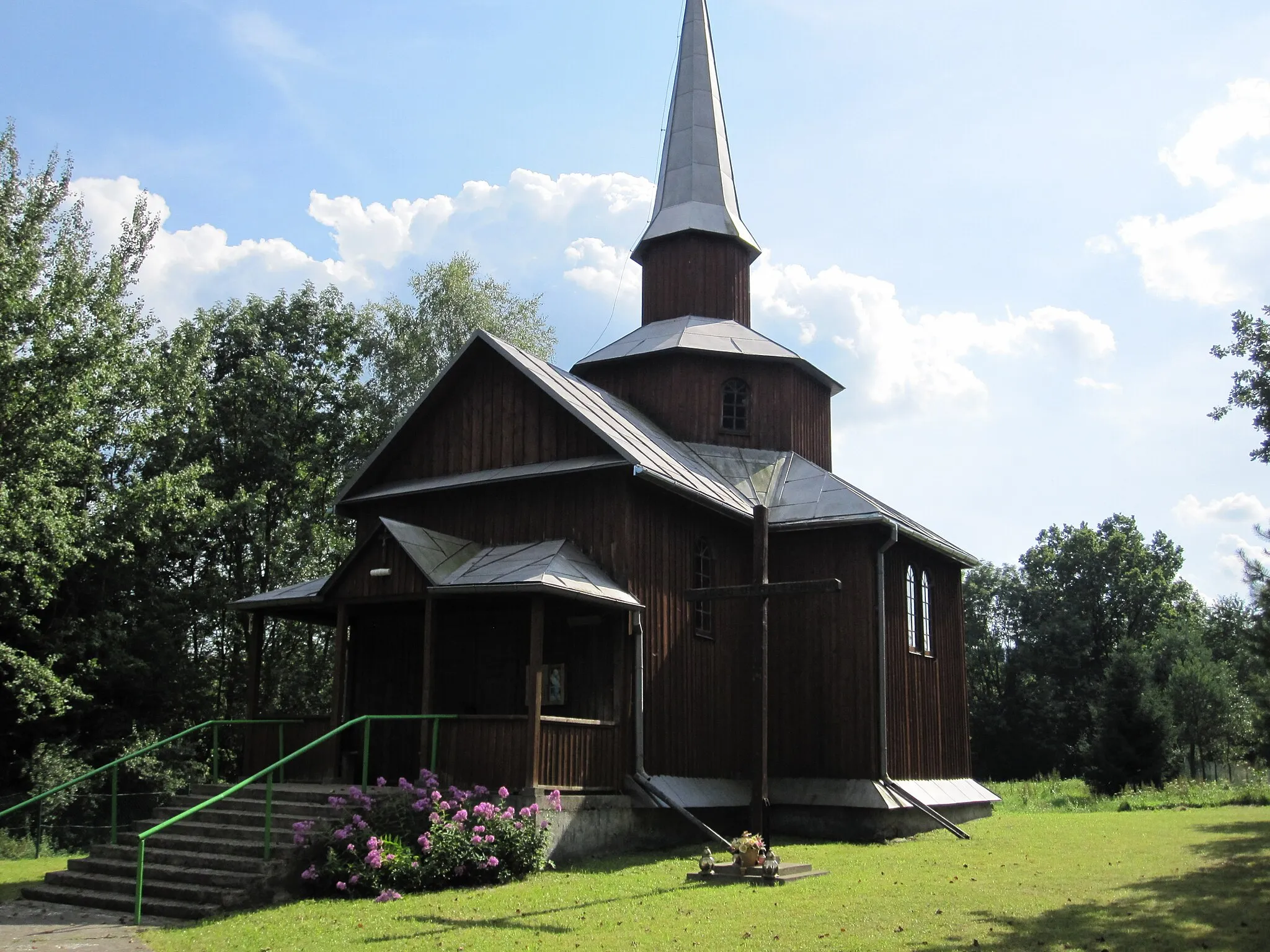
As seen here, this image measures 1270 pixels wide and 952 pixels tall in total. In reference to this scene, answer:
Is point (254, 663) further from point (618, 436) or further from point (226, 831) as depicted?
point (618, 436)

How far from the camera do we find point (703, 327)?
22.8 metres

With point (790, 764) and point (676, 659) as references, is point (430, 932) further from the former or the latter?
point (790, 764)

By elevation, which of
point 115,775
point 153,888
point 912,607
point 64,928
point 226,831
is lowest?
point 64,928

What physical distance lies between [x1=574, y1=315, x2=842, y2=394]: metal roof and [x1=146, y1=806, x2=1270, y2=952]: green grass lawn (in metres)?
9.98

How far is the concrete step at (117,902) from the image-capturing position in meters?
11.8

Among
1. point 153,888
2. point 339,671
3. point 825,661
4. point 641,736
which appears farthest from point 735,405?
point 153,888

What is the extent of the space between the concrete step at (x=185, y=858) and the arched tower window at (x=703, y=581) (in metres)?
7.62

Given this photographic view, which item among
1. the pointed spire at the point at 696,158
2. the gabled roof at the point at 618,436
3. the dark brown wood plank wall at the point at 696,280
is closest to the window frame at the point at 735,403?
the gabled roof at the point at 618,436

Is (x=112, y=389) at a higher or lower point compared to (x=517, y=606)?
higher

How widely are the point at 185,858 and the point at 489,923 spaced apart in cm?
447

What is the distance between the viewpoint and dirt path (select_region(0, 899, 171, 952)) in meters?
10.3

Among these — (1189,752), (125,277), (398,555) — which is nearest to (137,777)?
(125,277)

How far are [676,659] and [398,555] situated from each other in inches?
178

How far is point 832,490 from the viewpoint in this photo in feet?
65.7
